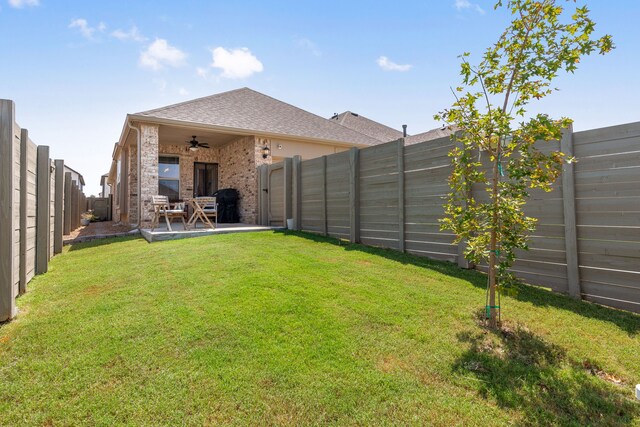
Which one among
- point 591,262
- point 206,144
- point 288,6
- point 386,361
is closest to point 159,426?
point 386,361

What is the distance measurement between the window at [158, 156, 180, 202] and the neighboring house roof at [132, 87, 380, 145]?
3.21 m

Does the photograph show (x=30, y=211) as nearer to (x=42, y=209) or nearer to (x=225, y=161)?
(x=42, y=209)

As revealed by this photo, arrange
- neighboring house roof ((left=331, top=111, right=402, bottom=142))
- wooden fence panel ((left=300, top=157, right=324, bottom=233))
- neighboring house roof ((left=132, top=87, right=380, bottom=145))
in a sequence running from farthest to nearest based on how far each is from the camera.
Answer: neighboring house roof ((left=331, top=111, right=402, bottom=142)), neighboring house roof ((left=132, top=87, right=380, bottom=145)), wooden fence panel ((left=300, top=157, right=324, bottom=233))

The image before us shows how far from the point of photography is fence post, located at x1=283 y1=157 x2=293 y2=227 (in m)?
9.27

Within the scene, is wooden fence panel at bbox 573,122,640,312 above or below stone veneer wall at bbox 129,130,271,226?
below

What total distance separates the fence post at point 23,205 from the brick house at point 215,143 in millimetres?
6369

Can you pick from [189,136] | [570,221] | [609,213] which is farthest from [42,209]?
[189,136]

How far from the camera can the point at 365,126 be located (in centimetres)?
2048

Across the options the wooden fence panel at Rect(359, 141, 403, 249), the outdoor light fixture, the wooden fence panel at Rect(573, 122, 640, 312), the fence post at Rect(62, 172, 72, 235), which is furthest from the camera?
the outdoor light fixture

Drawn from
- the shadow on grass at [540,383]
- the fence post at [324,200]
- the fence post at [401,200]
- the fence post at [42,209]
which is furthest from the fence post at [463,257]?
the fence post at [42,209]

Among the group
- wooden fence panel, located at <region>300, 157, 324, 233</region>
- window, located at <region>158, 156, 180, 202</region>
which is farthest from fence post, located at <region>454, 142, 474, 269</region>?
window, located at <region>158, 156, 180, 202</region>

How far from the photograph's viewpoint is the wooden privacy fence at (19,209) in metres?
2.99

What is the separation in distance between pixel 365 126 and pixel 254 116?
9.85 metres

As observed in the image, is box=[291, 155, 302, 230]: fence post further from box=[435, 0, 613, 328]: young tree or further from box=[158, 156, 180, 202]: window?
box=[158, 156, 180, 202]: window
